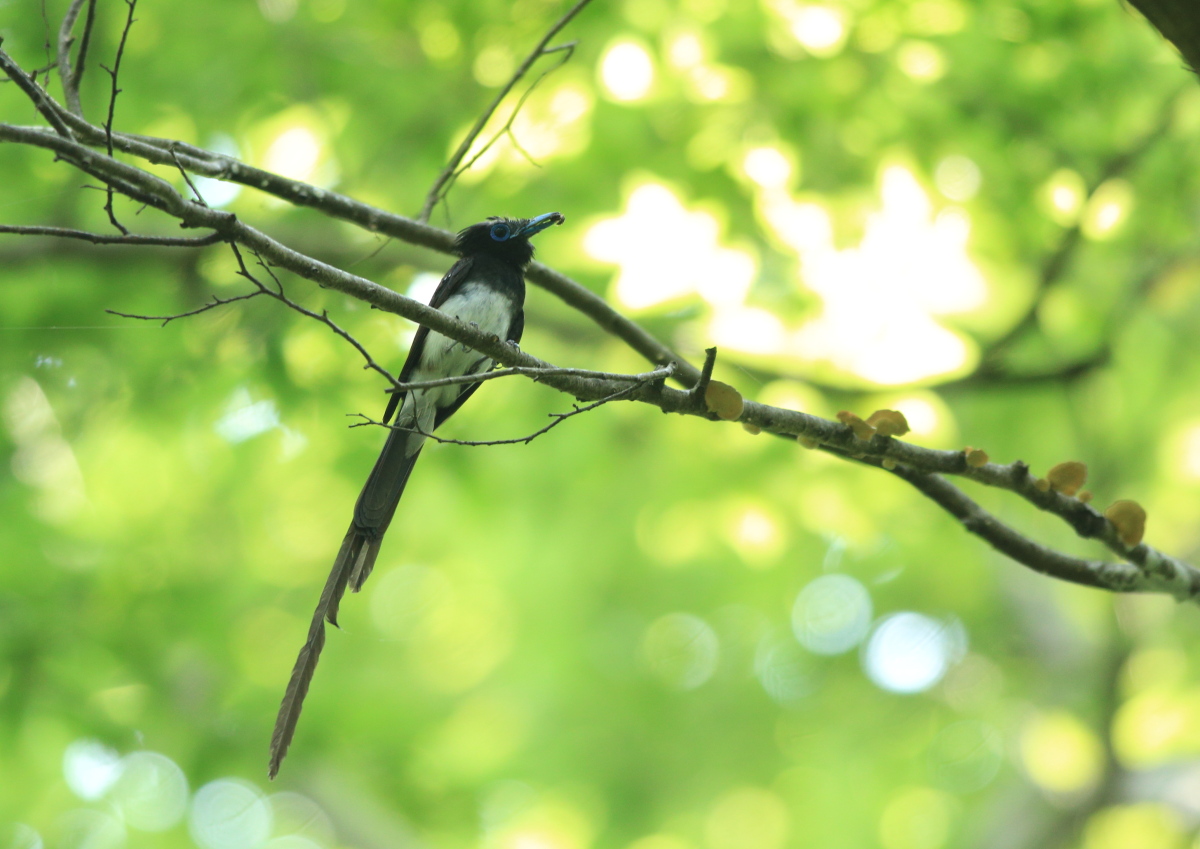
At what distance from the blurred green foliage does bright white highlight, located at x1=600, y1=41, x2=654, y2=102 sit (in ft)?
0.06

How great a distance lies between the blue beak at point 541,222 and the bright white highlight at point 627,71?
1368 millimetres

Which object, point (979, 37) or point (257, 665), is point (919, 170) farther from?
point (257, 665)

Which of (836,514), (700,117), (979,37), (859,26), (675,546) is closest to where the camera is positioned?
(979,37)

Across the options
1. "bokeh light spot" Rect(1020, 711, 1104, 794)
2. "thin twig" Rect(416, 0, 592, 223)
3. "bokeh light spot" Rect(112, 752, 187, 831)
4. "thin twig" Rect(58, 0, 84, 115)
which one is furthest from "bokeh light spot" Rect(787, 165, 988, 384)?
"bokeh light spot" Rect(112, 752, 187, 831)

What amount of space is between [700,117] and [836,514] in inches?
92.3

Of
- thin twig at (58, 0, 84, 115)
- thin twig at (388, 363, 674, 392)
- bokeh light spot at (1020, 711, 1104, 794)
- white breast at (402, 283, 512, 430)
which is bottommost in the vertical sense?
bokeh light spot at (1020, 711, 1104, 794)

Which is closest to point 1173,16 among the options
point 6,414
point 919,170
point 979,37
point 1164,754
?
point 979,37

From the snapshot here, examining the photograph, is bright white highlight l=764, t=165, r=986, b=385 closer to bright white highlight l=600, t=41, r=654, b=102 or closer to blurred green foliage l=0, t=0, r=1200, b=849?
blurred green foliage l=0, t=0, r=1200, b=849

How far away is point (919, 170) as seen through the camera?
183 inches

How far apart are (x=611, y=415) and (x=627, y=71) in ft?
6.42

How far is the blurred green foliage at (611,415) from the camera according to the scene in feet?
14.0

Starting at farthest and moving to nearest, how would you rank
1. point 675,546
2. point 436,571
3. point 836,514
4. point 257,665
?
point 436,571 < point 257,665 < point 675,546 < point 836,514

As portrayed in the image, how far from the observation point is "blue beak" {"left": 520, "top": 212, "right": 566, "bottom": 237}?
3.17 m

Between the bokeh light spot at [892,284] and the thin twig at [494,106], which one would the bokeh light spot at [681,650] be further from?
the thin twig at [494,106]
